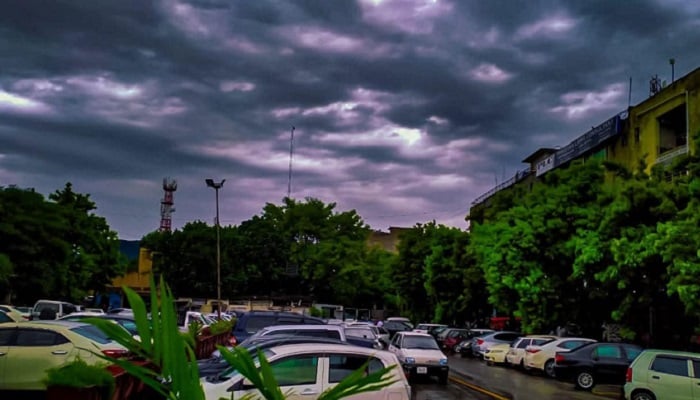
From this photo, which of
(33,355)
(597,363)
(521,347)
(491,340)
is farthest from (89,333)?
(491,340)

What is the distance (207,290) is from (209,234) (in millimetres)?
5752

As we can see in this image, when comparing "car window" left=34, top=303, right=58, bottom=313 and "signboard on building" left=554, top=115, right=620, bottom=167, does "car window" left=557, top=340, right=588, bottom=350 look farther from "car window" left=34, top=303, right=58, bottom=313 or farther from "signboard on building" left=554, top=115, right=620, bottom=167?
"car window" left=34, top=303, right=58, bottom=313

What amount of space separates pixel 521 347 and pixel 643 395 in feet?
49.6

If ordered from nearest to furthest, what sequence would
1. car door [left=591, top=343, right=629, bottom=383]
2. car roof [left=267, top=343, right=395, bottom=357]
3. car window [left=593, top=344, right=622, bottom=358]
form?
car roof [left=267, top=343, right=395, bottom=357], car door [left=591, top=343, right=629, bottom=383], car window [left=593, top=344, right=622, bottom=358]

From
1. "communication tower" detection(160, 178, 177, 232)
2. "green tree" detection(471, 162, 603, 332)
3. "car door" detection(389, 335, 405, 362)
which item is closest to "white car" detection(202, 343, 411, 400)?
"car door" detection(389, 335, 405, 362)

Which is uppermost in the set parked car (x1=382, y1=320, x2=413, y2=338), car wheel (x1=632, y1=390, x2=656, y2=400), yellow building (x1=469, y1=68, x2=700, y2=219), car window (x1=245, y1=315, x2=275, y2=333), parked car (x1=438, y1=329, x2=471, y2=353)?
yellow building (x1=469, y1=68, x2=700, y2=219)

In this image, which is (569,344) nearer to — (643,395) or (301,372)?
(643,395)

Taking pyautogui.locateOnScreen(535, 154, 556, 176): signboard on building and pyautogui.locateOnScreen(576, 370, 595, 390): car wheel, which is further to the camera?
pyautogui.locateOnScreen(535, 154, 556, 176): signboard on building

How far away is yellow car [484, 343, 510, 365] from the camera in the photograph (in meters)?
34.7

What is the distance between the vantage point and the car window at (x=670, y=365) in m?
16.8

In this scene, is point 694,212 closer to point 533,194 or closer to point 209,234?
point 533,194

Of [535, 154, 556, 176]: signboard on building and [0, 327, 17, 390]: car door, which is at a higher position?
[535, 154, 556, 176]: signboard on building

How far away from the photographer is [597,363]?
2342 cm

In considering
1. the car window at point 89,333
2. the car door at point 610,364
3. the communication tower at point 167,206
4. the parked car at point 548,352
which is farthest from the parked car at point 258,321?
the communication tower at point 167,206
